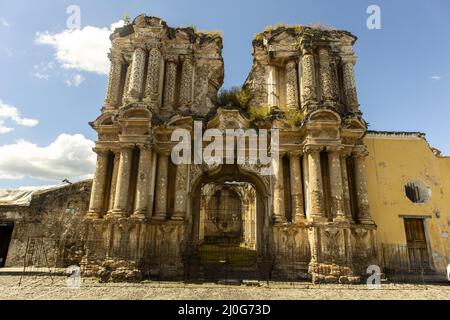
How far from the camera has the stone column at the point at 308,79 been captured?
11883 mm

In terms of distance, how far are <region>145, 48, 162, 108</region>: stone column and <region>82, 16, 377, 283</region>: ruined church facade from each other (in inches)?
1.8

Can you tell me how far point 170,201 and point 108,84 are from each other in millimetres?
5524

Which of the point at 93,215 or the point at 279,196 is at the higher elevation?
the point at 279,196

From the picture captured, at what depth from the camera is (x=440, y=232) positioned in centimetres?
1194

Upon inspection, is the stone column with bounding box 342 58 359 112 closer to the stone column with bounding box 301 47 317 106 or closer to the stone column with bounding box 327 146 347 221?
the stone column with bounding box 301 47 317 106

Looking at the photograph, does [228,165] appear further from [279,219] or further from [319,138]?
[319,138]

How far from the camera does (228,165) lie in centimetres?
1168

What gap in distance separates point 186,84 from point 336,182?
691 cm

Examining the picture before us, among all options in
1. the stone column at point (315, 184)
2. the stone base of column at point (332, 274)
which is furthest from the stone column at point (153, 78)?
the stone base of column at point (332, 274)

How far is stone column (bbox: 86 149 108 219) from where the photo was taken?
10547 mm

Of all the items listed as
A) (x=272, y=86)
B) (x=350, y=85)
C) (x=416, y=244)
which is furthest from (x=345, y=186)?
(x=272, y=86)

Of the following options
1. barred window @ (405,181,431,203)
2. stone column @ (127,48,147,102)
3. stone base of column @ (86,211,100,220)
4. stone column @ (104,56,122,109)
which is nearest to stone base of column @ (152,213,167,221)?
stone base of column @ (86,211,100,220)
